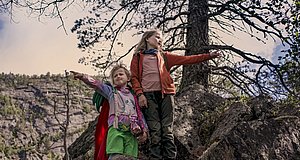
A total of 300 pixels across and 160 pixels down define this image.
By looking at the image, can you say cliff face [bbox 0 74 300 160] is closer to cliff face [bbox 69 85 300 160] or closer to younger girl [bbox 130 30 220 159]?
cliff face [bbox 69 85 300 160]

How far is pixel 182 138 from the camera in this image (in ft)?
20.2

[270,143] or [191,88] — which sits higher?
[191,88]

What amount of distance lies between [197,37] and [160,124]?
14.2ft

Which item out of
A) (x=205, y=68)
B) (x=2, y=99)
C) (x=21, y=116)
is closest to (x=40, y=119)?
(x=21, y=116)

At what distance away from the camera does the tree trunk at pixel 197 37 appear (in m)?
9.03

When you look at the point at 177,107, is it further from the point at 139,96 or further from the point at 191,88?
the point at 139,96

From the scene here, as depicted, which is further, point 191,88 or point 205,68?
point 205,68

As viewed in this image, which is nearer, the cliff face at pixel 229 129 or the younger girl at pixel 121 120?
the younger girl at pixel 121 120

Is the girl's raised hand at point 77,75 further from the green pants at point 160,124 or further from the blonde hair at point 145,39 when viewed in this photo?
the blonde hair at point 145,39

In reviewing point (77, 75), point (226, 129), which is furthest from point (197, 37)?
point (77, 75)

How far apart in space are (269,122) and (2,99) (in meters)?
108

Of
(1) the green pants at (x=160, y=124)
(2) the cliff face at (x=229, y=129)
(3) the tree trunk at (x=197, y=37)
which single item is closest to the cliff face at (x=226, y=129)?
(2) the cliff face at (x=229, y=129)

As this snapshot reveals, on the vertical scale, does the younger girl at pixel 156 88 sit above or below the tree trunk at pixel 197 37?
below

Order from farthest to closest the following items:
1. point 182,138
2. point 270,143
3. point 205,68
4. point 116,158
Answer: point 205,68
point 182,138
point 270,143
point 116,158
